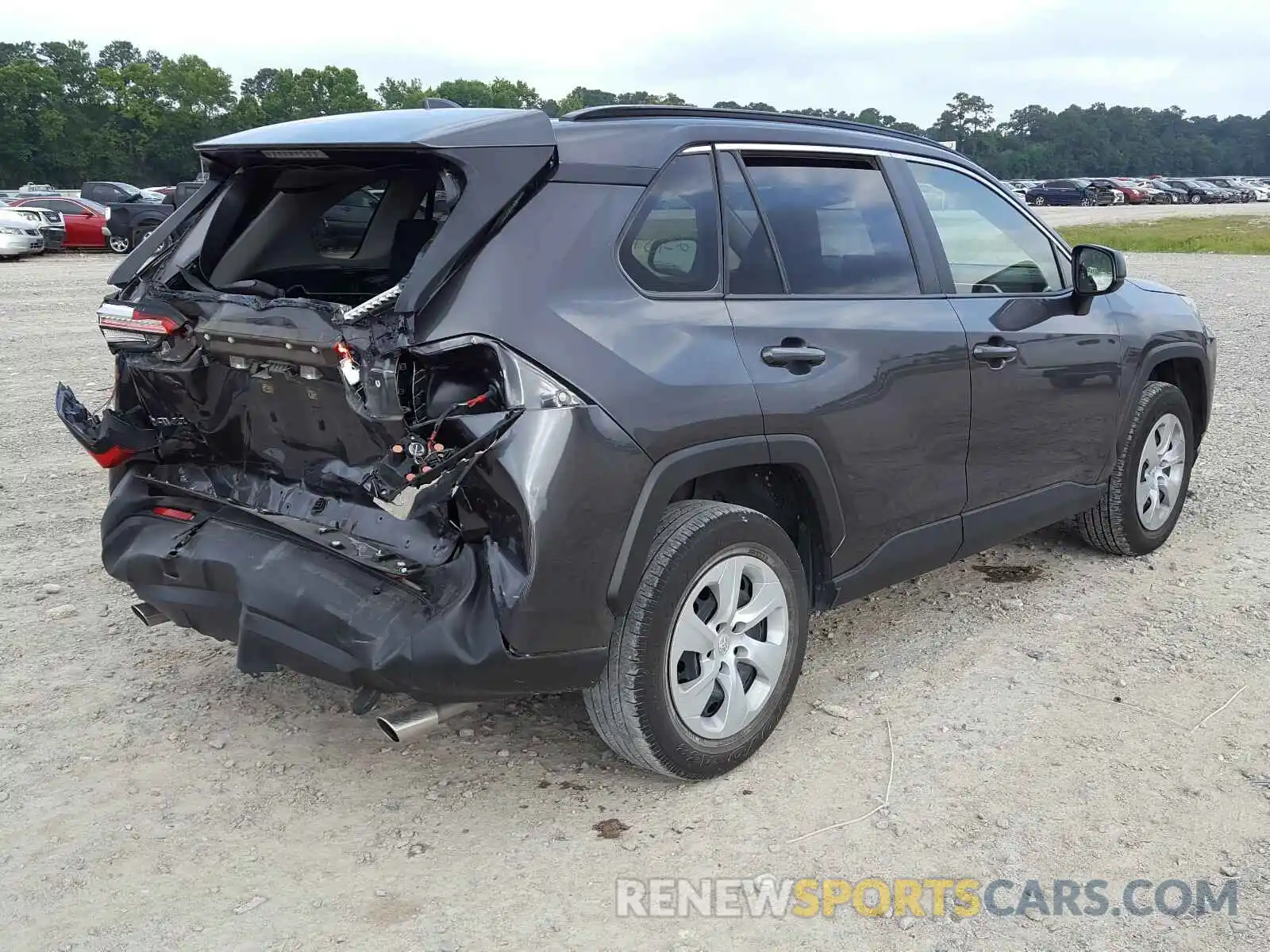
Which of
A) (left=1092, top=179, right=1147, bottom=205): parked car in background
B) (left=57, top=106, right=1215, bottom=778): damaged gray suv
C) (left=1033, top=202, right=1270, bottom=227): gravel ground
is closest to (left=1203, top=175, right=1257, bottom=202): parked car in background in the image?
(left=1092, top=179, right=1147, bottom=205): parked car in background

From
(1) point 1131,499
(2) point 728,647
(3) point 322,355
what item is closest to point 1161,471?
(1) point 1131,499

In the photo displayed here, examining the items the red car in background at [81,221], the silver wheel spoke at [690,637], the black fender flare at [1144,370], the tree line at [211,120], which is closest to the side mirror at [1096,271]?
the black fender flare at [1144,370]

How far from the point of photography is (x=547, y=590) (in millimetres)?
2879

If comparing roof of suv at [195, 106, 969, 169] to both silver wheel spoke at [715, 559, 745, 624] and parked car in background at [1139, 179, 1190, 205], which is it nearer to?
silver wheel spoke at [715, 559, 745, 624]

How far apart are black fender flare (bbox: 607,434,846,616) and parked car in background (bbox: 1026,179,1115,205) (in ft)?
203

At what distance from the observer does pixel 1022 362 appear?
4285 mm

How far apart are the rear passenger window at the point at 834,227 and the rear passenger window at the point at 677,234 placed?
0.81ft

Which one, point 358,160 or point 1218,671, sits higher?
point 358,160

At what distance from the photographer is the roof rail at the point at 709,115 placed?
11.4ft

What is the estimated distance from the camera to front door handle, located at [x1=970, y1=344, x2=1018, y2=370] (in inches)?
161

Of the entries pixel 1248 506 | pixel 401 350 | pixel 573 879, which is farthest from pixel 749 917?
pixel 1248 506

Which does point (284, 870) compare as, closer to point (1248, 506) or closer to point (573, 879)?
point (573, 879)

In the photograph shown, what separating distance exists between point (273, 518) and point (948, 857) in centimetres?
209

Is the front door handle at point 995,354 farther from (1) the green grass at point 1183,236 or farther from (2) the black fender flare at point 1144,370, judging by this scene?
(1) the green grass at point 1183,236
